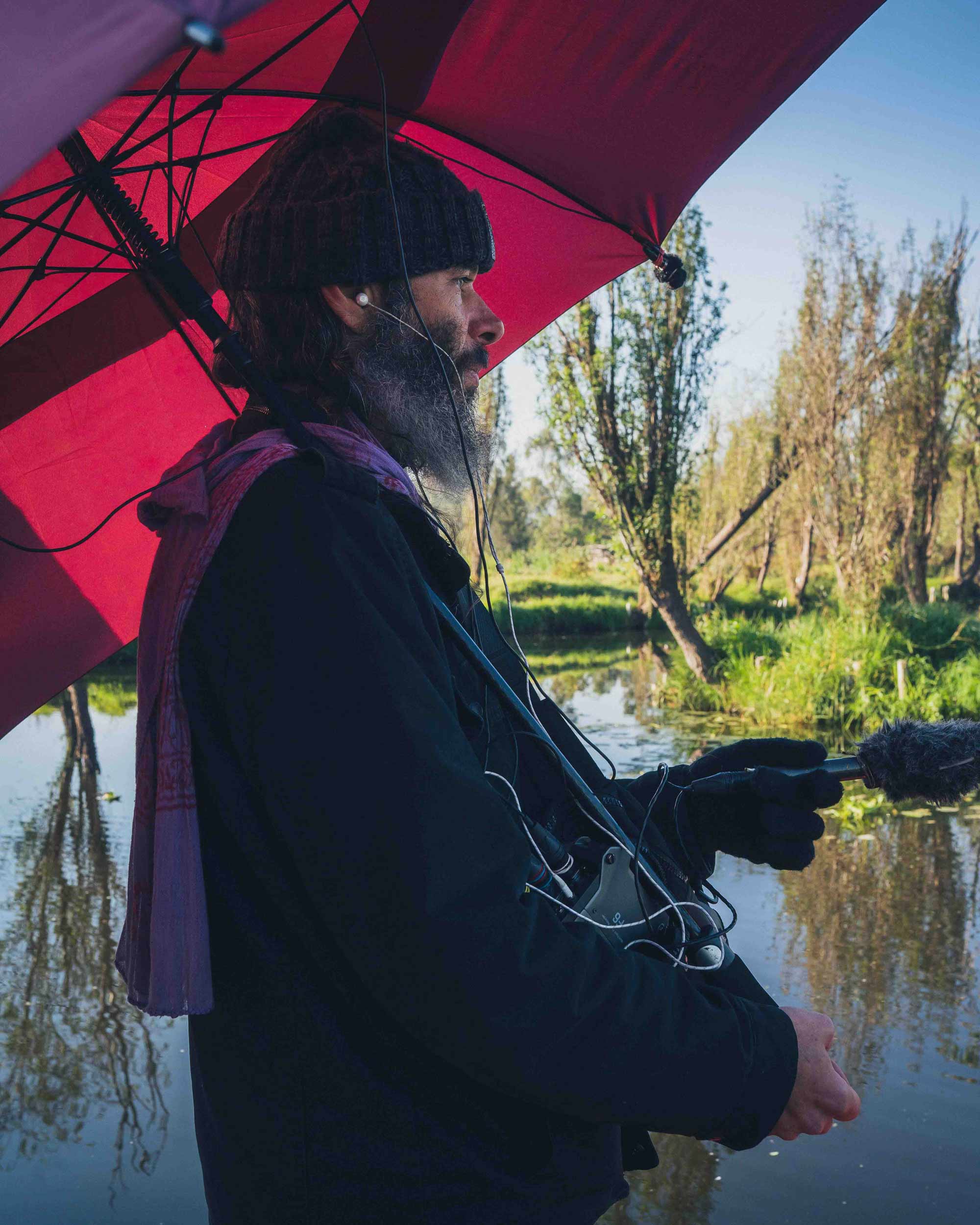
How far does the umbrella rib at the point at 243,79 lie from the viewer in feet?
6.17

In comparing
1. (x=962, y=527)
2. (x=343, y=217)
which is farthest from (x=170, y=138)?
(x=962, y=527)

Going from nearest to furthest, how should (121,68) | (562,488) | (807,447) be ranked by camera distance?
1. (121,68)
2. (807,447)
3. (562,488)

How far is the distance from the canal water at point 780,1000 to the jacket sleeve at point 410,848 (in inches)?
89.1

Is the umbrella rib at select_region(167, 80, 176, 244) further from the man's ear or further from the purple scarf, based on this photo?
the purple scarf

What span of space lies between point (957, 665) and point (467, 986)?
10.4m

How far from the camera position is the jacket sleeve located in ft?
3.47

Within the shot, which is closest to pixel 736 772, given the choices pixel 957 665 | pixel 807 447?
pixel 957 665

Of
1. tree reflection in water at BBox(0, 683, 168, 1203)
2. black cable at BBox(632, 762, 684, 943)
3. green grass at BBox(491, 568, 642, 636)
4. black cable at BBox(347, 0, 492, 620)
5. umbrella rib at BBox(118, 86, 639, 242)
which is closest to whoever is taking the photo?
black cable at BBox(632, 762, 684, 943)

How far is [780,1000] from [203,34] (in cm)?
446

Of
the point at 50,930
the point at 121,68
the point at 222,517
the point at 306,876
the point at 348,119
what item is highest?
the point at 348,119

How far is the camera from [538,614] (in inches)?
925

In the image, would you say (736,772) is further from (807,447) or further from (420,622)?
(807,447)

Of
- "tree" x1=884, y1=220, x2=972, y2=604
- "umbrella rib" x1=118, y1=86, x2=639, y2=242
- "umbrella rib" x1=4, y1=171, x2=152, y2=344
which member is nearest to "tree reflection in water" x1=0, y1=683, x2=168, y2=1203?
"umbrella rib" x1=4, y1=171, x2=152, y2=344

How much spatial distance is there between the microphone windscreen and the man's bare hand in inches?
19.0
